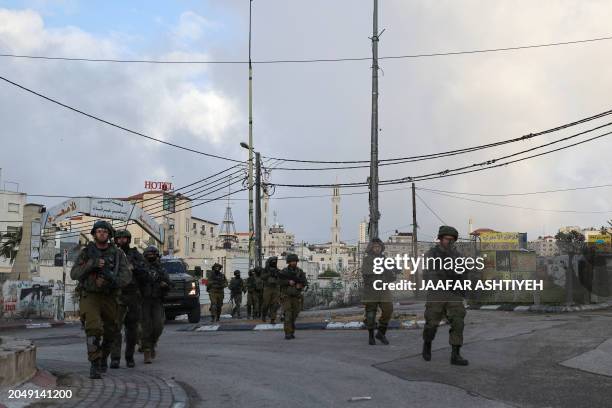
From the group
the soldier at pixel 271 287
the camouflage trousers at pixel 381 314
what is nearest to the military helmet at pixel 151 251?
the camouflage trousers at pixel 381 314

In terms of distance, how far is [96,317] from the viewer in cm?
809

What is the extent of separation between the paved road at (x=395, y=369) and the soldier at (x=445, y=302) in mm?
337

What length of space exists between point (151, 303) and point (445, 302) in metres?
4.19

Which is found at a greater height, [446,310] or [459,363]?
[446,310]

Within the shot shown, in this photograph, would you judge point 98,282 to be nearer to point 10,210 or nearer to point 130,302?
point 130,302

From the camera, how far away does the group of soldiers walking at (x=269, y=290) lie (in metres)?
13.7

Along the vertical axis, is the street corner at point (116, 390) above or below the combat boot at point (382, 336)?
below

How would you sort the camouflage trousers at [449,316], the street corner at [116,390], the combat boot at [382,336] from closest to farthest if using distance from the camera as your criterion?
the street corner at [116,390] → the camouflage trousers at [449,316] → the combat boot at [382,336]

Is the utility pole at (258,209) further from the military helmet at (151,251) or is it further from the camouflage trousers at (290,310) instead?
the military helmet at (151,251)

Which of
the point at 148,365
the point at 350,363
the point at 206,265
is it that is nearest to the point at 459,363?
the point at 350,363

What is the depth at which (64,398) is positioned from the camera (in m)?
6.46

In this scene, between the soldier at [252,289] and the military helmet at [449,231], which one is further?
the soldier at [252,289]

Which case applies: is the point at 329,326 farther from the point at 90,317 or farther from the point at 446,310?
the point at 90,317

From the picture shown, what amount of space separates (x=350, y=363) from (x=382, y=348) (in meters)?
1.99
